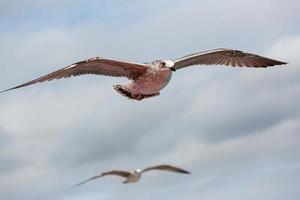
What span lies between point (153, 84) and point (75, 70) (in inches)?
127

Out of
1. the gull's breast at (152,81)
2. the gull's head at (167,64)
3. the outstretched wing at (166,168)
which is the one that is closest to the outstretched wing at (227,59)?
the gull's breast at (152,81)

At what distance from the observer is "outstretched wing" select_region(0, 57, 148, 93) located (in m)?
31.6

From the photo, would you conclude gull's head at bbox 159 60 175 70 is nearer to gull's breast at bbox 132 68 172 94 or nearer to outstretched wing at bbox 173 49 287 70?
gull's breast at bbox 132 68 172 94

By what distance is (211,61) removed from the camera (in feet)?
120

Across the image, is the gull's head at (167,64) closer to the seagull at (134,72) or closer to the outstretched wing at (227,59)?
the seagull at (134,72)

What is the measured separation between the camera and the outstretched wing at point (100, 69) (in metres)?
31.6

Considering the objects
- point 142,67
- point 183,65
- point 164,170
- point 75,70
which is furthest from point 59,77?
point 164,170

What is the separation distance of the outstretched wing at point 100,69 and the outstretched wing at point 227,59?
2296 mm

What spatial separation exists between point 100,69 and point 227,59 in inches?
283

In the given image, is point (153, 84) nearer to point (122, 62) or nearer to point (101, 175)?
point (122, 62)

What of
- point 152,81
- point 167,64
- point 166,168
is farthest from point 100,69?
point 166,168

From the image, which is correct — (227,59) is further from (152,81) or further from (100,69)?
(100,69)

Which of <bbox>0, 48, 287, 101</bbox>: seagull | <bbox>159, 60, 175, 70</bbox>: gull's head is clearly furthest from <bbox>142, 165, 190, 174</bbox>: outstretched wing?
<bbox>159, 60, 175, 70</bbox>: gull's head

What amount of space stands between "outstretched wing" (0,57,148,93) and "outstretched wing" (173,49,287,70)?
2296 millimetres
